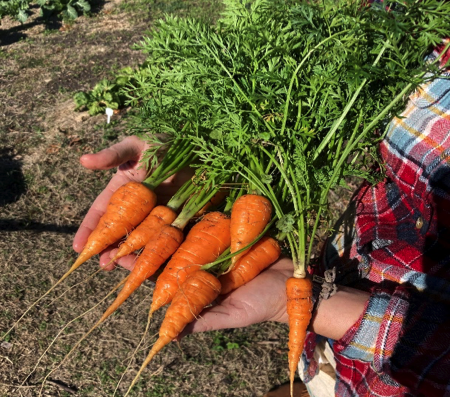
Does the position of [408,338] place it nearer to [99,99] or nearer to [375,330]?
[375,330]

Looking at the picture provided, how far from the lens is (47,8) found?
7031 mm

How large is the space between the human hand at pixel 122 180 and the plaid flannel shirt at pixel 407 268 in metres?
0.97

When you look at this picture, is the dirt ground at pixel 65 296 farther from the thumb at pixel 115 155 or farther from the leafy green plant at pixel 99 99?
the thumb at pixel 115 155

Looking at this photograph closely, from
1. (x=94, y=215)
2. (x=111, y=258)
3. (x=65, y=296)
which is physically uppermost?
(x=94, y=215)

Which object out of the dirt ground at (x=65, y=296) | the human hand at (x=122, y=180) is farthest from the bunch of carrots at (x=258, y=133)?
the dirt ground at (x=65, y=296)

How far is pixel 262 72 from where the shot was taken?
6.22 feet

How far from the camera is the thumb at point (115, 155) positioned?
6.90 ft

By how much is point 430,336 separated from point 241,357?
176 centimetres

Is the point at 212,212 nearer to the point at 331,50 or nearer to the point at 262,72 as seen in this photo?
the point at 262,72

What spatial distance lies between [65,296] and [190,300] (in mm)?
1894

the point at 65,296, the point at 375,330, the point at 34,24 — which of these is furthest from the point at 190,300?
the point at 34,24

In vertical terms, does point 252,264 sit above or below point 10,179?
above

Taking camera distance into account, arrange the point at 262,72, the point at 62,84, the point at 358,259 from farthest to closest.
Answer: the point at 62,84
the point at 358,259
the point at 262,72

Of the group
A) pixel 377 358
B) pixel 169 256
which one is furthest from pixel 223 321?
pixel 377 358
